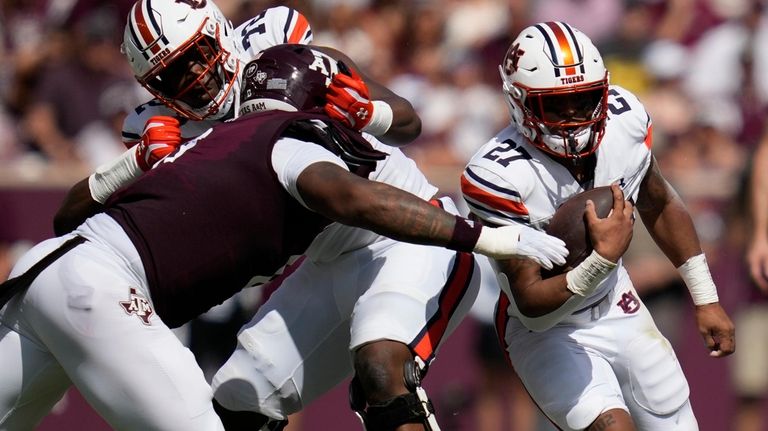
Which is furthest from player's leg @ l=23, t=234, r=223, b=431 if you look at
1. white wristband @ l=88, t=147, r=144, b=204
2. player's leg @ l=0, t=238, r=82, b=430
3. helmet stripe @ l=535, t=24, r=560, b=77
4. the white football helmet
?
helmet stripe @ l=535, t=24, r=560, b=77

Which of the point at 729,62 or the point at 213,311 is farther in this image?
the point at 729,62

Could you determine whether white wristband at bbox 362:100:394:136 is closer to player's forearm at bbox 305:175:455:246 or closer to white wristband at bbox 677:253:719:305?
player's forearm at bbox 305:175:455:246

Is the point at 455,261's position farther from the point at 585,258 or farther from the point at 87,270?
the point at 87,270

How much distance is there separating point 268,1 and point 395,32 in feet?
3.29

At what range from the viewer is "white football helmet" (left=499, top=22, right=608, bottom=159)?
4.80 metres

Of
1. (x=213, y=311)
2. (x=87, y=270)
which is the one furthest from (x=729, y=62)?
(x=87, y=270)

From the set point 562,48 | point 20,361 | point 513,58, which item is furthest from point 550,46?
point 20,361

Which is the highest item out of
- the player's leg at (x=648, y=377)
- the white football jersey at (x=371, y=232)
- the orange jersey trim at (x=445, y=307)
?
the white football jersey at (x=371, y=232)

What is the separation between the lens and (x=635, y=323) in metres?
5.10

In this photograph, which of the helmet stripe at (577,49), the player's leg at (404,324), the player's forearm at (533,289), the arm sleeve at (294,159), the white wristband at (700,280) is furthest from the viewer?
the white wristband at (700,280)

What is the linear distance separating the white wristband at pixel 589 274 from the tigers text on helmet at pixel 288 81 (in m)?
1.16

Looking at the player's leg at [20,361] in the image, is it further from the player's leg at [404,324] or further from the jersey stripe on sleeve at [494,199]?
the jersey stripe on sleeve at [494,199]

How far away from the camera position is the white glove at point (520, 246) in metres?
4.34

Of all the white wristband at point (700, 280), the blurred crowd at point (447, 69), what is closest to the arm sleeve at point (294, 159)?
the white wristband at point (700, 280)
